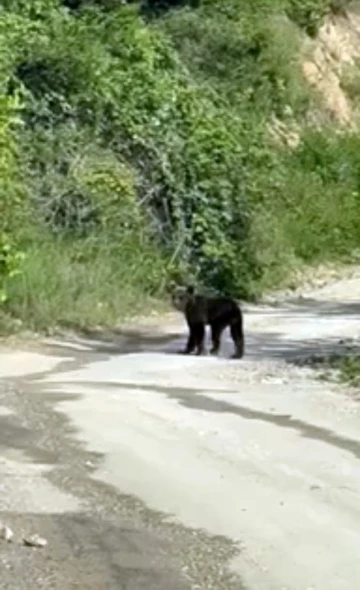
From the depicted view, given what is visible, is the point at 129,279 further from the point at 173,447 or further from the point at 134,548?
the point at 134,548

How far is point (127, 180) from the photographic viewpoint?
26141 mm

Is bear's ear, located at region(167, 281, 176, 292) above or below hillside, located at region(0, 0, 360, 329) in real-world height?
below

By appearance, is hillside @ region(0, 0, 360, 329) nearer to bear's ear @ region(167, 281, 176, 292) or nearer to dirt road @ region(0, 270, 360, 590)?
bear's ear @ region(167, 281, 176, 292)

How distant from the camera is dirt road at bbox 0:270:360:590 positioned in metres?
9.35

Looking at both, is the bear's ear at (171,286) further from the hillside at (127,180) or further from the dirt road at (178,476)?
the dirt road at (178,476)

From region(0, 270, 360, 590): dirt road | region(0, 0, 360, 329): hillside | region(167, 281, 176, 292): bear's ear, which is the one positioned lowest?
region(0, 270, 360, 590): dirt road

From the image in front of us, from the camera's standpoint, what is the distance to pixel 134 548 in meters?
9.78

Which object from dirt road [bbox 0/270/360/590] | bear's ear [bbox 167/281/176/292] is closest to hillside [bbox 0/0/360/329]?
bear's ear [bbox 167/281/176/292]

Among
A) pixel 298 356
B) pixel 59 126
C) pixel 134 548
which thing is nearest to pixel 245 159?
pixel 59 126

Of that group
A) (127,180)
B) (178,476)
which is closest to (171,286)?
(127,180)

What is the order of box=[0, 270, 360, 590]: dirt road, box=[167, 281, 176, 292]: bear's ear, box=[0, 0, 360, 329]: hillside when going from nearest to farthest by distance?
box=[0, 270, 360, 590]: dirt road
box=[0, 0, 360, 329]: hillside
box=[167, 281, 176, 292]: bear's ear

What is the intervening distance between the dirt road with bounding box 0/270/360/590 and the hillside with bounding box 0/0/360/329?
393 cm

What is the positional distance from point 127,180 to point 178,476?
14.9 m

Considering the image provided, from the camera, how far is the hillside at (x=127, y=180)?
23.4 meters
